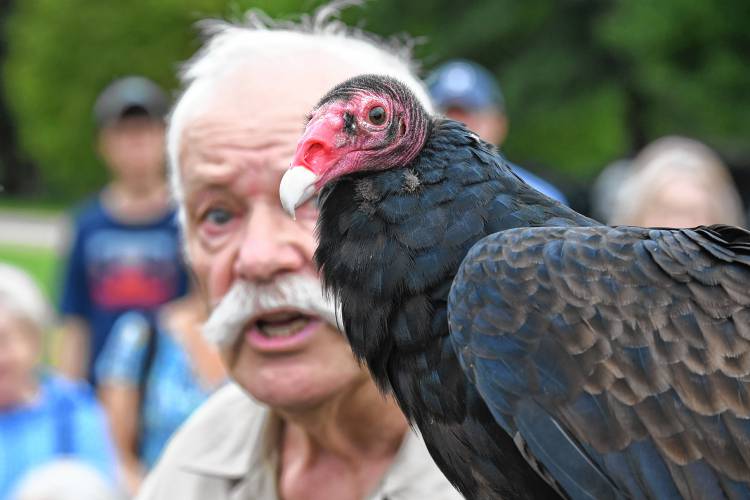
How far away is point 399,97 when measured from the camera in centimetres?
283

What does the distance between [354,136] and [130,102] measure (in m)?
5.07

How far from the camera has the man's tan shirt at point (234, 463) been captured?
3.13m

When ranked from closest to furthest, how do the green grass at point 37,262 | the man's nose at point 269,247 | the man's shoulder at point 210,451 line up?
the man's nose at point 269,247 → the man's shoulder at point 210,451 → the green grass at point 37,262

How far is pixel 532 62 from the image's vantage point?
28609mm

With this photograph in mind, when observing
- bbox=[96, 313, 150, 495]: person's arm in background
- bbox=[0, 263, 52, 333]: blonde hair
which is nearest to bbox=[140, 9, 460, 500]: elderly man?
bbox=[96, 313, 150, 495]: person's arm in background

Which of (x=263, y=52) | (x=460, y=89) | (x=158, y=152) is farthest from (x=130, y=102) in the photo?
(x=263, y=52)

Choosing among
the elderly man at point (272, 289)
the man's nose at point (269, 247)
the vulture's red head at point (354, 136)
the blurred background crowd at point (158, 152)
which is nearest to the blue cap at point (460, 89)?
the blurred background crowd at point (158, 152)

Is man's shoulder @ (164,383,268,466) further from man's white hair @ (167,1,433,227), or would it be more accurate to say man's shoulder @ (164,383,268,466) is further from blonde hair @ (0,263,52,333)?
blonde hair @ (0,263,52,333)

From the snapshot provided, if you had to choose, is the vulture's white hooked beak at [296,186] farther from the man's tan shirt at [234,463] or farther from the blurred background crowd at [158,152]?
the blurred background crowd at [158,152]

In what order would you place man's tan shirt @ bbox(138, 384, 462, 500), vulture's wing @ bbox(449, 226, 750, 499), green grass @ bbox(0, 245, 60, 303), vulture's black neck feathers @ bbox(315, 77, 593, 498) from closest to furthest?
1. vulture's wing @ bbox(449, 226, 750, 499)
2. vulture's black neck feathers @ bbox(315, 77, 593, 498)
3. man's tan shirt @ bbox(138, 384, 462, 500)
4. green grass @ bbox(0, 245, 60, 303)

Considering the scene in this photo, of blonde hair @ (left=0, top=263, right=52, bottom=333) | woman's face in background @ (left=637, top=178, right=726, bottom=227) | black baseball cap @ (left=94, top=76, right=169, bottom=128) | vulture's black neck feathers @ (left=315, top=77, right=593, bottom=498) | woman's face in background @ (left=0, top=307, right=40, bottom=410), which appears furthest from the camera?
black baseball cap @ (left=94, top=76, right=169, bottom=128)

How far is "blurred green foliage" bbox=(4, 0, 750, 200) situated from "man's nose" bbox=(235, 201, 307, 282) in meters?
1.09

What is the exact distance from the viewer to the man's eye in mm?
3178

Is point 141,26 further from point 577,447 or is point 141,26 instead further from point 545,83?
point 577,447
